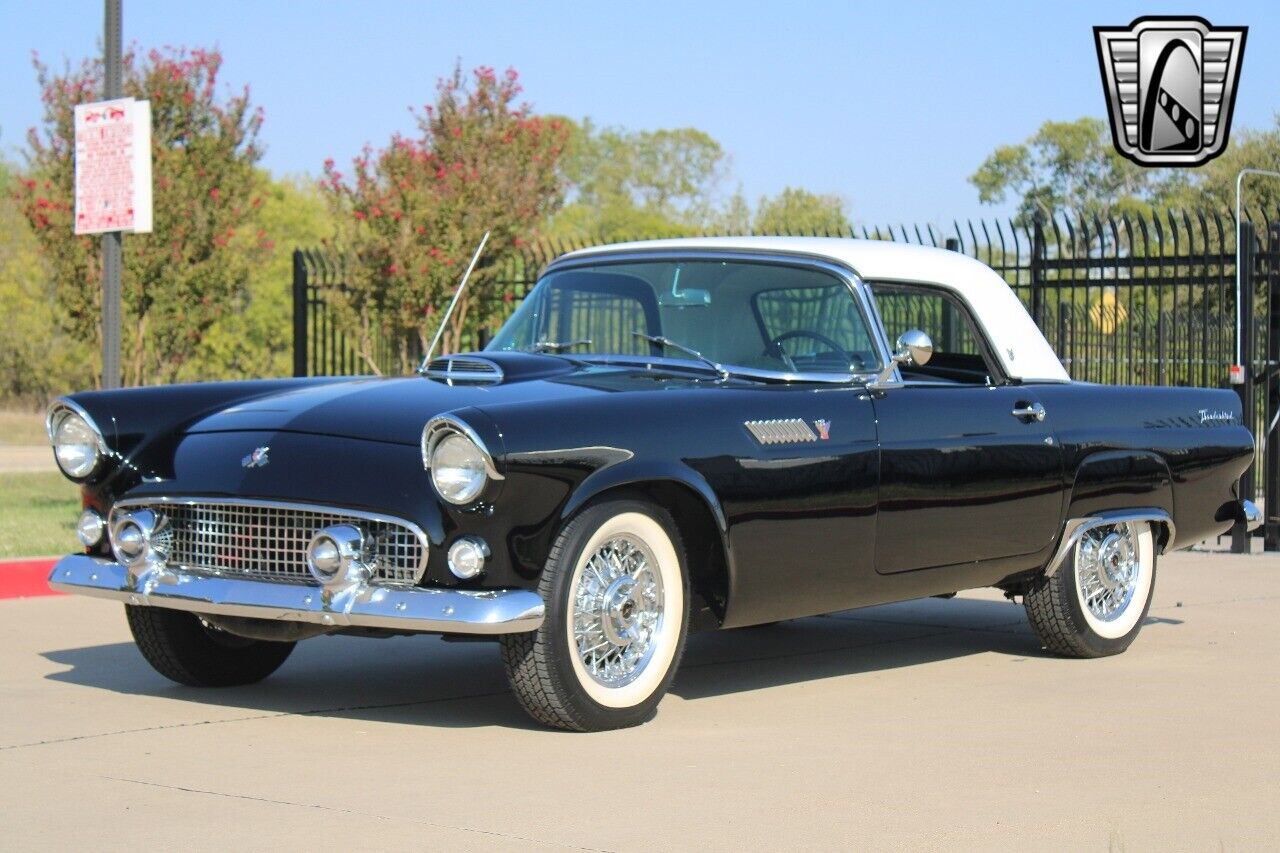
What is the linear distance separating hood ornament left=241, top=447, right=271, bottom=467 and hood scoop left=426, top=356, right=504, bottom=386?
78 centimetres

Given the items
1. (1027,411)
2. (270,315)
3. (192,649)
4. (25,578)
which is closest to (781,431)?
(1027,411)

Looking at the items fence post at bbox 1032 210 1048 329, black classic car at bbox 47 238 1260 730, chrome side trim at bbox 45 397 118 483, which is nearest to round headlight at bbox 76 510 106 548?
black classic car at bbox 47 238 1260 730

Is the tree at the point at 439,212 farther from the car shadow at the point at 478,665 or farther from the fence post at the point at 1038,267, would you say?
the car shadow at the point at 478,665

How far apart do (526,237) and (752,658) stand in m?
9.40

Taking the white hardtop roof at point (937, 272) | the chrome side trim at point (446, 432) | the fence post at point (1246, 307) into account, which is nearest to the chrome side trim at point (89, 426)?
the chrome side trim at point (446, 432)

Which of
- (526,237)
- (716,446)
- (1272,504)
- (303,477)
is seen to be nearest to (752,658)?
(716,446)

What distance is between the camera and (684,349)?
676 cm

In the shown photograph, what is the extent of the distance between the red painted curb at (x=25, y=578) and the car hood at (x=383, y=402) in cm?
386

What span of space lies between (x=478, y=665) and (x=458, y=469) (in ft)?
7.06

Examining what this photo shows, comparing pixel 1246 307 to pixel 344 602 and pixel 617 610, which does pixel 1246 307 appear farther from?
pixel 344 602

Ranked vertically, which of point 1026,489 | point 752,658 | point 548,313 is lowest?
point 752,658

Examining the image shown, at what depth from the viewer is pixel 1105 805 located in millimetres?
4867

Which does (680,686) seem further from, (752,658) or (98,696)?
(98,696)

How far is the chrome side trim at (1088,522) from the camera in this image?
7.37 meters
